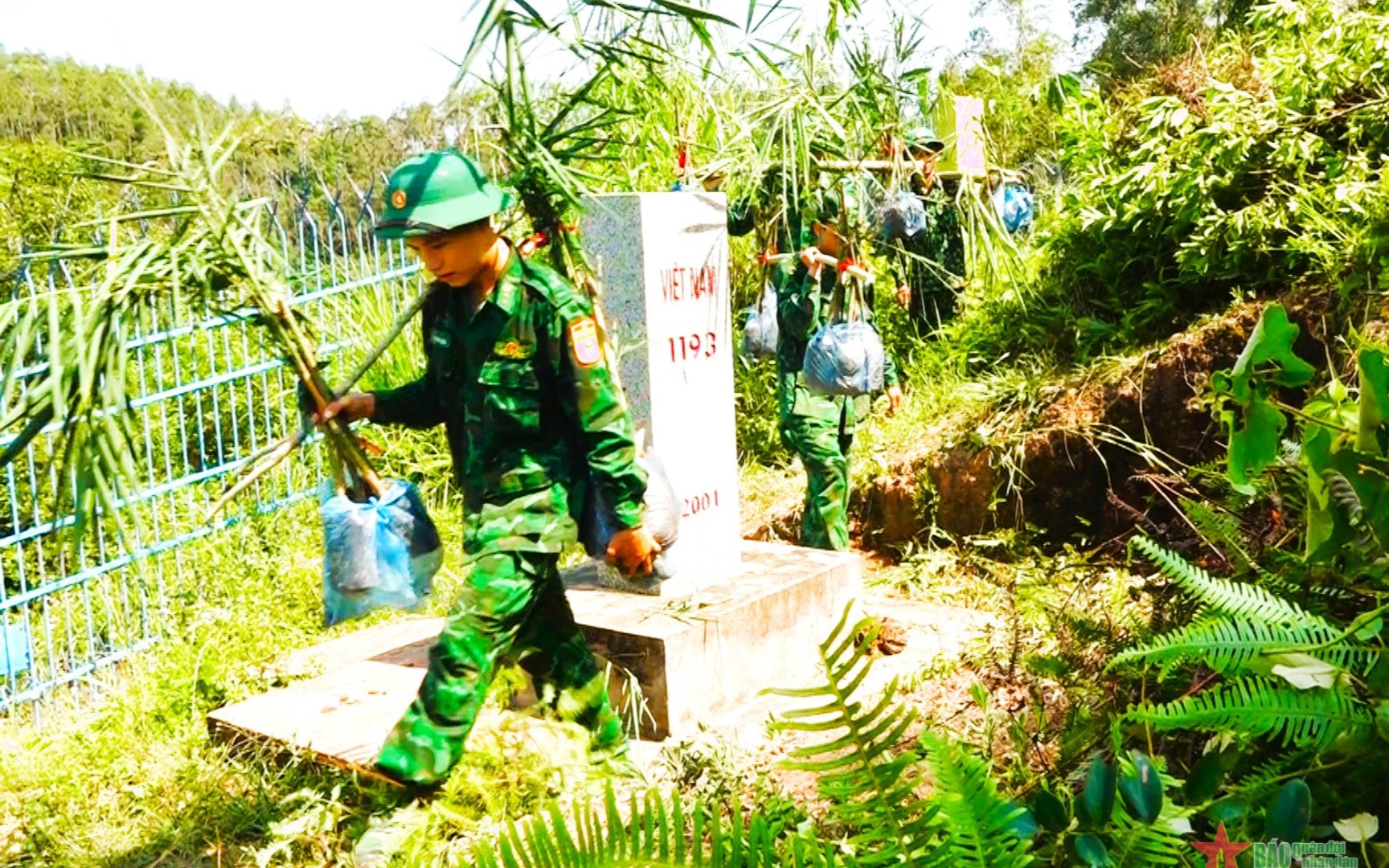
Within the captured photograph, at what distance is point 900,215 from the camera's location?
19.4ft

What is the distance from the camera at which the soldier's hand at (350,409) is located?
3.24 m

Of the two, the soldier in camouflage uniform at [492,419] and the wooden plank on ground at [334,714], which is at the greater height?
the soldier in camouflage uniform at [492,419]

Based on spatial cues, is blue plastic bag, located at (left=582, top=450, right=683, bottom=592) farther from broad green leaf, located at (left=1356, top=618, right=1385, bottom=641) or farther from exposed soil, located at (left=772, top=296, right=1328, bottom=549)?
broad green leaf, located at (left=1356, top=618, right=1385, bottom=641)

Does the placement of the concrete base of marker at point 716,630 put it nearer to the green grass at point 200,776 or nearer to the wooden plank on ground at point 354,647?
the green grass at point 200,776

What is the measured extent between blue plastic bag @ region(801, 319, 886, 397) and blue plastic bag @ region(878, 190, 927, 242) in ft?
2.14

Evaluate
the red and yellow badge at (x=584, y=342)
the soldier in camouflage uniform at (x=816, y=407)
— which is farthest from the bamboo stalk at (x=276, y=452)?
the soldier in camouflage uniform at (x=816, y=407)

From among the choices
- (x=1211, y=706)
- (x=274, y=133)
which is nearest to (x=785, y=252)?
(x=274, y=133)

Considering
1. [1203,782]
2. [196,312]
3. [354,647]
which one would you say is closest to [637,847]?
[1203,782]

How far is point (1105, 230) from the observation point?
661cm

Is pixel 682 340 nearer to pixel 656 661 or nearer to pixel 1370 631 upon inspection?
pixel 656 661

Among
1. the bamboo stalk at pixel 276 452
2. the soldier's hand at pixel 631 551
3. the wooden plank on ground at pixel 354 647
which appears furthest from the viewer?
the wooden plank on ground at pixel 354 647

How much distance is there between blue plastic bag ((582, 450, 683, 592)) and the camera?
11.5 feet

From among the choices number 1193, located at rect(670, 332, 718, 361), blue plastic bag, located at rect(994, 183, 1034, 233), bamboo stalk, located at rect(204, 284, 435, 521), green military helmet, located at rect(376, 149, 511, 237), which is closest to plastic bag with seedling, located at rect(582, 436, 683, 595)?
number 1193, located at rect(670, 332, 718, 361)

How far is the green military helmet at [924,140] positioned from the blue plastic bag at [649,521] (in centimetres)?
208
